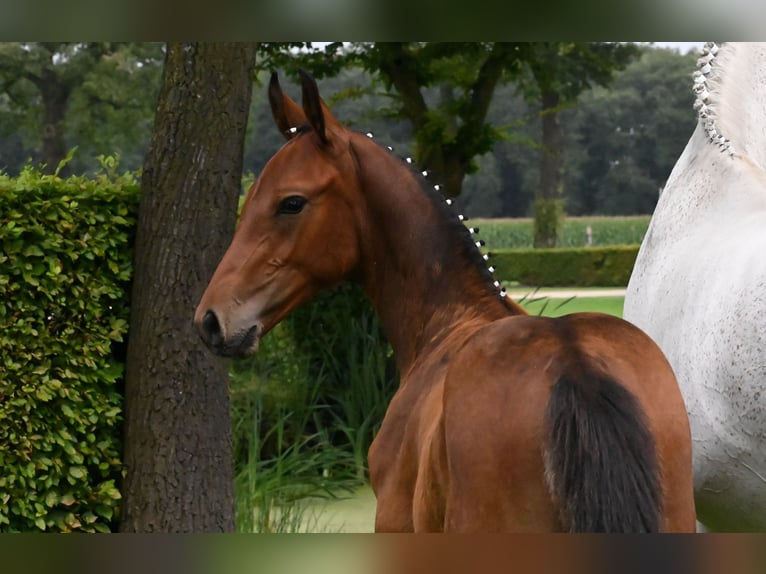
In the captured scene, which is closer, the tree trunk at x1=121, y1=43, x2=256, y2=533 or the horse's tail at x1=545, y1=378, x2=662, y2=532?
the horse's tail at x1=545, y1=378, x2=662, y2=532

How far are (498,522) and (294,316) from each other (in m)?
5.03

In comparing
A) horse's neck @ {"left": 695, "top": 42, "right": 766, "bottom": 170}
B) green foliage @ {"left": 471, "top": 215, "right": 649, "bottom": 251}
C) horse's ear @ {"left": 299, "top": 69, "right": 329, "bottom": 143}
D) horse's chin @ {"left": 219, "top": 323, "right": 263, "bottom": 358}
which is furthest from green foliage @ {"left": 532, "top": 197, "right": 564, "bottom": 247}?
horse's chin @ {"left": 219, "top": 323, "right": 263, "bottom": 358}

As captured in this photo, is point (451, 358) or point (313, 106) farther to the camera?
point (313, 106)

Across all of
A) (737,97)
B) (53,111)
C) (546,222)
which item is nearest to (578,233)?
(546,222)

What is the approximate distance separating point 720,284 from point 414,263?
0.87 metres

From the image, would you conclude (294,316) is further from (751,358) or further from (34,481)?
(751,358)

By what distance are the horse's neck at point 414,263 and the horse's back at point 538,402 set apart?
76 cm

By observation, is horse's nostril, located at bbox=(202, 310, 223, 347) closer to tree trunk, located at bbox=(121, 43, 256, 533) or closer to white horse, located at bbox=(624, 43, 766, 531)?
white horse, located at bbox=(624, 43, 766, 531)

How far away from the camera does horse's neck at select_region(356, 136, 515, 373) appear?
271 cm

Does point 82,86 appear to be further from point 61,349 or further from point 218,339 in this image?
point 218,339

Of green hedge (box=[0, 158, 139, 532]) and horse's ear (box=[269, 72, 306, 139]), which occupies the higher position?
horse's ear (box=[269, 72, 306, 139])

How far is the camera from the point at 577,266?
18.1 m

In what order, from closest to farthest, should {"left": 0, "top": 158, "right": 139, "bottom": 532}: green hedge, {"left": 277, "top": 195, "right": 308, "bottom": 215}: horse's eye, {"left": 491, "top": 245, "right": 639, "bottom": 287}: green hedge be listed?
{"left": 277, "top": 195, "right": 308, "bottom": 215}: horse's eye
{"left": 0, "top": 158, "right": 139, "bottom": 532}: green hedge
{"left": 491, "top": 245, "right": 639, "bottom": 287}: green hedge

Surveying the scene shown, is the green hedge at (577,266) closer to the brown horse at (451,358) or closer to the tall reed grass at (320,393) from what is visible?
the tall reed grass at (320,393)
